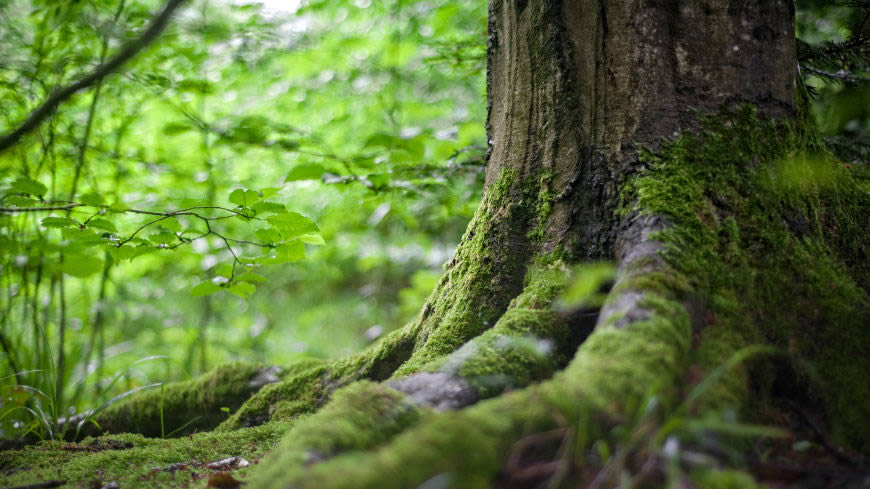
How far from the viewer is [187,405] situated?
9.24 feet

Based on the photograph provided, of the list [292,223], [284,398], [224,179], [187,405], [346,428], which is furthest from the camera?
[224,179]

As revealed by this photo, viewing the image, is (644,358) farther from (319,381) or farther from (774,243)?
(319,381)

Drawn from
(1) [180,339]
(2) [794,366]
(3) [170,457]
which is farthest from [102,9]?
(1) [180,339]

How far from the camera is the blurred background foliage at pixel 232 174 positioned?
2449 millimetres

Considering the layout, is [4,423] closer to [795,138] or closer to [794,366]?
[794,366]

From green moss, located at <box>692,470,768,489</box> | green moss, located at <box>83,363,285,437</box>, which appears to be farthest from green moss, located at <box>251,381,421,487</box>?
green moss, located at <box>83,363,285,437</box>

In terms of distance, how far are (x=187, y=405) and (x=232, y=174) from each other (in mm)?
4219

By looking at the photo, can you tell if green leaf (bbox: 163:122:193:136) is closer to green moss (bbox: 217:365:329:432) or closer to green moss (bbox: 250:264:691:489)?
green moss (bbox: 217:365:329:432)

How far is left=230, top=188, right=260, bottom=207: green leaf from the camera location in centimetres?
194

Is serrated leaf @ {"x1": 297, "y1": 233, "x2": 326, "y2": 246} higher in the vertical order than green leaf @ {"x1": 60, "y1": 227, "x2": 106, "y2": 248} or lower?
lower

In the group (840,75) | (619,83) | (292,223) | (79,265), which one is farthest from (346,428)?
(840,75)

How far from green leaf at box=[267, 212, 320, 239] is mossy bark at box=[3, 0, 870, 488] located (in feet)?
2.18

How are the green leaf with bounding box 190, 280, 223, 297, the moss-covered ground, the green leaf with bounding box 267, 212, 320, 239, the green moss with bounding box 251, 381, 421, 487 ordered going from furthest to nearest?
A: the green leaf with bounding box 190, 280, 223, 297 → the green leaf with bounding box 267, 212, 320, 239 → the green moss with bounding box 251, 381, 421, 487 → the moss-covered ground

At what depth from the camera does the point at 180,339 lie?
7336 mm
